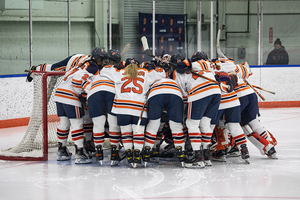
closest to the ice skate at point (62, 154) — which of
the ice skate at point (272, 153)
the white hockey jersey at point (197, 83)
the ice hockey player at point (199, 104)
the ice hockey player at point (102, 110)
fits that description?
the ice hockey player at point (102, 110)

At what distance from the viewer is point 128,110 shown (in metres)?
3.47

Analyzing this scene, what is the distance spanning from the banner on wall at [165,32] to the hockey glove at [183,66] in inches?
181

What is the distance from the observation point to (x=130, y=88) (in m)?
3.53

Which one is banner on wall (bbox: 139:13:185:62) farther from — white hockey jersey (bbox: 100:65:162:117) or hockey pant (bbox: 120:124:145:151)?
hockey pant (bbox: 120:124:145:151)

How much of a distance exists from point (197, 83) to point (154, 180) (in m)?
0.94

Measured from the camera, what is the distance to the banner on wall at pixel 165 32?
27.0 feet

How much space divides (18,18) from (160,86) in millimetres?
3913

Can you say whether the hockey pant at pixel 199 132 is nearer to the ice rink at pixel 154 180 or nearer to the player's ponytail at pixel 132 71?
the ice rink at pixel 154 180

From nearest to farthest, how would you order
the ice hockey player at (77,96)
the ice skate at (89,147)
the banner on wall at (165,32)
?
the ice hockey player at (77,96) < the ice skate at (89,147) < the banner on wall at (165,32)

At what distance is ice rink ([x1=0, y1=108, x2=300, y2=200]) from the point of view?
2770 mm

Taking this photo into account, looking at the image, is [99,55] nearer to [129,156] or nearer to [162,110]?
[162,110]

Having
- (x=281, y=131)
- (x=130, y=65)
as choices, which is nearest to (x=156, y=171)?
(x=130, y=65)

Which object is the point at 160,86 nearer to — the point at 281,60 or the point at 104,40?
the point at 104,40

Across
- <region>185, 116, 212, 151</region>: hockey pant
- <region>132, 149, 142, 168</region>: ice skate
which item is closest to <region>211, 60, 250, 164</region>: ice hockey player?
<region>185, 116, 212, 151</region>: hockey pant
